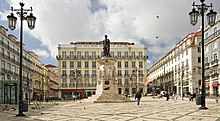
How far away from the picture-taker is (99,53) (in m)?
81.2

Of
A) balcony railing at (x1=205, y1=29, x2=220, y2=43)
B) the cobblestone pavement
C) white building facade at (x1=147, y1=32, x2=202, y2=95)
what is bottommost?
the cobblestone pavement

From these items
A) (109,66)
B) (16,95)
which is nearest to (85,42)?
(109,66)

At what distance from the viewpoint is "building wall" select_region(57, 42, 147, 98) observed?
78.8m

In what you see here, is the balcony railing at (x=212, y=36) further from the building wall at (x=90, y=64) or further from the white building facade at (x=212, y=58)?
the building wall at (x=90, y=64)

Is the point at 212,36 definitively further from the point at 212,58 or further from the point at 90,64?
the point at 90,64

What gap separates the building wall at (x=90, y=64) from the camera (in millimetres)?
78812

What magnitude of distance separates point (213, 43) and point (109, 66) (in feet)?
84.4

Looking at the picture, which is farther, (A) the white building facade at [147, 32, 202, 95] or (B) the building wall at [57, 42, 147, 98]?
(B) the building wall at [57, 42, 147, 98]

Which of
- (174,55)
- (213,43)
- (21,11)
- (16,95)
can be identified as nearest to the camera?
(21,11)

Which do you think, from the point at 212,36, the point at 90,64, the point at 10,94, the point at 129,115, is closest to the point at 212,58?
the point at 212,36

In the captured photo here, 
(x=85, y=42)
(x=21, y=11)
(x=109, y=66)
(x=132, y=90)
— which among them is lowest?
(x=132, y=90)

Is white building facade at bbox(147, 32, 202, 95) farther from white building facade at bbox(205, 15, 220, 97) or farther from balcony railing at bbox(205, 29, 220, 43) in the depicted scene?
balcony railing at bbox(205, 29, 220, 43)

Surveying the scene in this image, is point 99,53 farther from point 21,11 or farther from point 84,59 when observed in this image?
point 21,11

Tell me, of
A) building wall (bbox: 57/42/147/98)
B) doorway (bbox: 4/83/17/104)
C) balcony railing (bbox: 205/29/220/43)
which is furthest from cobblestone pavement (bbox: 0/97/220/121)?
building wall (bbox: 57/42/147/98)
